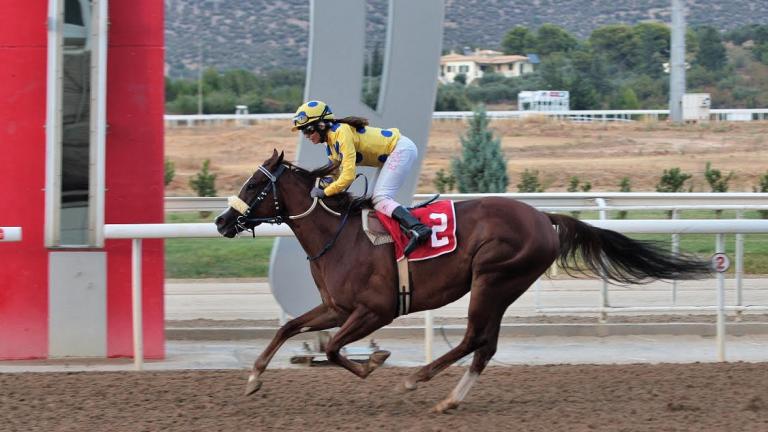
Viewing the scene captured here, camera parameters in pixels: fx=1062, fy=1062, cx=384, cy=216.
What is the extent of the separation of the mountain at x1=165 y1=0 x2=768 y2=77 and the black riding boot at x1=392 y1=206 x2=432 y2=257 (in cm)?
5781

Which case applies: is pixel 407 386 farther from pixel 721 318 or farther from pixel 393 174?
pixel 721 318

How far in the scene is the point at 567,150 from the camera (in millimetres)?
29719

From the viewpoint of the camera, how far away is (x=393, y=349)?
25.3ft

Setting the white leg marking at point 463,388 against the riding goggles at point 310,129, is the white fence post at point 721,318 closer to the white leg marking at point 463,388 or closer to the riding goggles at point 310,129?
the white leg marking at point 463,388

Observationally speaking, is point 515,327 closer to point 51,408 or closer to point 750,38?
point 51,408

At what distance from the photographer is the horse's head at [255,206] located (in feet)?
19.0

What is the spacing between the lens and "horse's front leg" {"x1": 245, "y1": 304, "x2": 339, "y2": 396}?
5785mm

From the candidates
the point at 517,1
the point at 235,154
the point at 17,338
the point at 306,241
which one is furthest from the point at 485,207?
the point at 517,1

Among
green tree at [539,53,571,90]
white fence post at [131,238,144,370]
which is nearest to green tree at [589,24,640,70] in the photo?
green tree at [539,53,571,90]

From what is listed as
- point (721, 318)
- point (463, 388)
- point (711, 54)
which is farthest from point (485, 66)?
point (463, 388)

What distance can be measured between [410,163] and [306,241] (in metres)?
0.74

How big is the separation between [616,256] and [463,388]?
4.44 feet

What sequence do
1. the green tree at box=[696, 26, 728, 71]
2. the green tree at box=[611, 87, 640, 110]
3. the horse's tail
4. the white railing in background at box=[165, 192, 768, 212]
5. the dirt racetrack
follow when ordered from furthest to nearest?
1. the green tree at box=[696, 26, 728, 71]
2. the green tree at box=[611, 87, 640, 110]
3. the white railing in background at box=[165, 192, 768, 212]
4. the horse's tail
5. the dirt racetrack

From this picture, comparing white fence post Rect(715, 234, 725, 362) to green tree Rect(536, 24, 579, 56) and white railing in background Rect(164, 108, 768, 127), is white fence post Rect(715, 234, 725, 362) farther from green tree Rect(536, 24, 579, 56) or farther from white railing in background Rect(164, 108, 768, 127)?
green tree Rect(536, 24, 579, 56)
